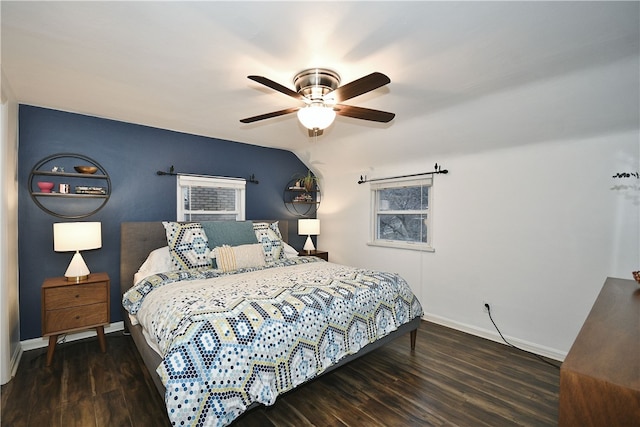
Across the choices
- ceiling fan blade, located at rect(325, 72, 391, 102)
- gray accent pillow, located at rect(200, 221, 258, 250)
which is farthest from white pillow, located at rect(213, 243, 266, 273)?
ceiling fan blade, located at rect(325, 72, 391, 102)

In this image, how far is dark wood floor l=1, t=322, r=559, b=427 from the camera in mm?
1955

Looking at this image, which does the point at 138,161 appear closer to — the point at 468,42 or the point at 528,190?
the point at 468,42

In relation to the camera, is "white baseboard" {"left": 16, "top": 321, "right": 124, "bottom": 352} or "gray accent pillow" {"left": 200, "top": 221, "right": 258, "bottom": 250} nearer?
"white baseboard" {"left": 16, "top": 321, "right": 124, "bottom": 352}

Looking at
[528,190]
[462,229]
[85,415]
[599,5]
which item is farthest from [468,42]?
[85,415]

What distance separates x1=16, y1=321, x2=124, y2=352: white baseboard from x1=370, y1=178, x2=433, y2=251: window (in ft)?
11.0

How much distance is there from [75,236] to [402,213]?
12.1 feet

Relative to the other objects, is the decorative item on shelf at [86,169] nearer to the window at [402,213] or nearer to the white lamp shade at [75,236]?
the white lamp shade at [75,236]

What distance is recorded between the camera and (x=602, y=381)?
2.75 ft

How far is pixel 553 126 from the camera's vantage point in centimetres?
267

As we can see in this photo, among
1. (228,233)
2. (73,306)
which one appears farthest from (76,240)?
(228,233)

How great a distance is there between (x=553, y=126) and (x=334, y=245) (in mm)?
3251

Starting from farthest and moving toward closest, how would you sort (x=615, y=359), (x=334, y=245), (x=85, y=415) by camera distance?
(x=334, y=245), (x=85, y=415), (x=615, y=359)

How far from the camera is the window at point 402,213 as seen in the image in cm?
393

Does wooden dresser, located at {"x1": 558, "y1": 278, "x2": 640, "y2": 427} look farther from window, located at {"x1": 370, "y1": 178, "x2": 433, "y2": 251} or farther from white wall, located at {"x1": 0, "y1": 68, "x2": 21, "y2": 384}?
white wall, located at {"x1": 0, "y1": 68, "x2": 21, "y2": 384}
